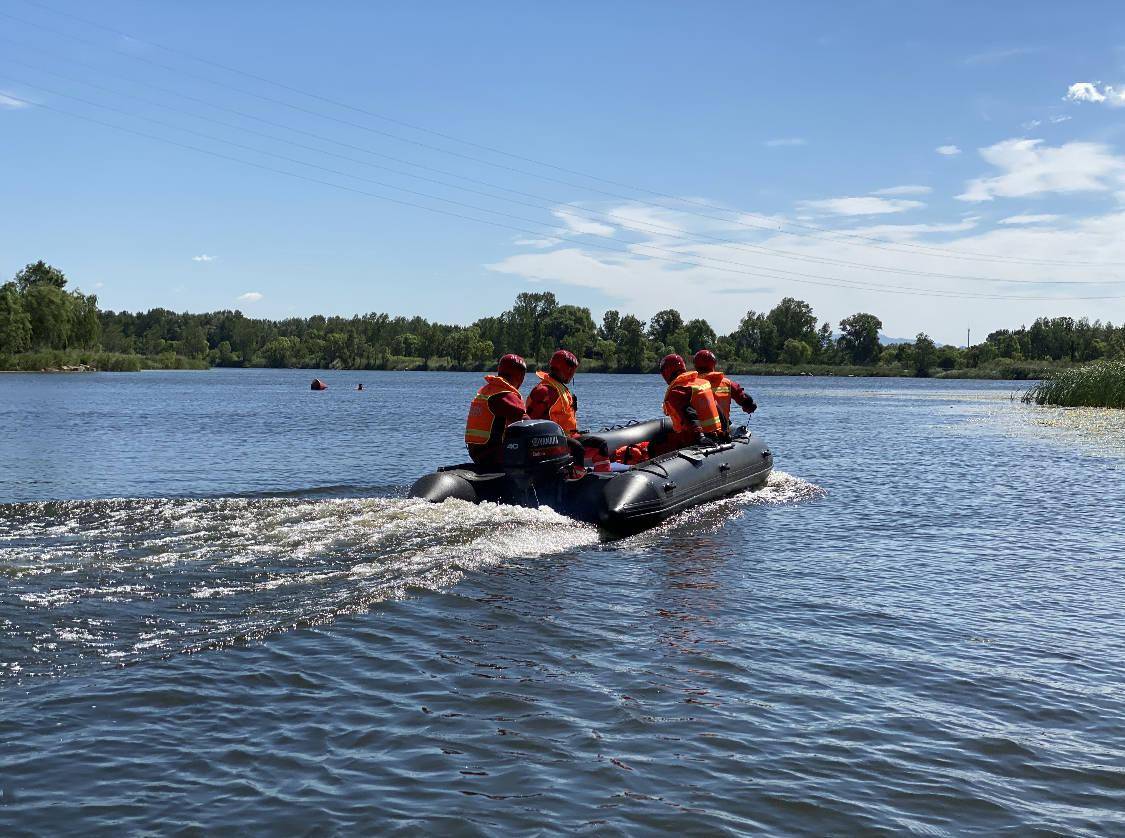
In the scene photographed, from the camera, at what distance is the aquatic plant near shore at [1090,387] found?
32281 mm

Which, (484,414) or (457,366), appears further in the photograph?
(457,366)

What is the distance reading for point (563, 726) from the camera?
4914 millimetres

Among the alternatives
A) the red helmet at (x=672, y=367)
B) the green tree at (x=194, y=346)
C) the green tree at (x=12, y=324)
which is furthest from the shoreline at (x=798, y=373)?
the red helmet at (x=672, y=367)

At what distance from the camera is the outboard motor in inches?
410

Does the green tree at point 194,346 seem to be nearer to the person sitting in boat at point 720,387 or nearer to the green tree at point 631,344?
the green tree at point 631,344

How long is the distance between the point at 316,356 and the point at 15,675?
13797cm

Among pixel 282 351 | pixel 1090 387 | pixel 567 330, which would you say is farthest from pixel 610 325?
pixel 1090 387

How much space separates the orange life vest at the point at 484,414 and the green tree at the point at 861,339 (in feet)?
435

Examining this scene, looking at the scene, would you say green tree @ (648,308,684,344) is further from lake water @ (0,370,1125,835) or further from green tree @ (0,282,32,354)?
lake water @ (0,370,1125,835)

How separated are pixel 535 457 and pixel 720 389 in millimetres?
4393

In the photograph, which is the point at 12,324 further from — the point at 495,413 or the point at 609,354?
the point at 495,413

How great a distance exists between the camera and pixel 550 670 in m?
5.83

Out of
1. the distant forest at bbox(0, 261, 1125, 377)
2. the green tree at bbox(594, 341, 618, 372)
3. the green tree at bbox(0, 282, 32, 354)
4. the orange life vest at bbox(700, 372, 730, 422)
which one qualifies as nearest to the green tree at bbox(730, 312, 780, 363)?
the distant forest at bbox(0, 261, 1125, 377)

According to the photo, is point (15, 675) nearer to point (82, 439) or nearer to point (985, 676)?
point (985, 676)
